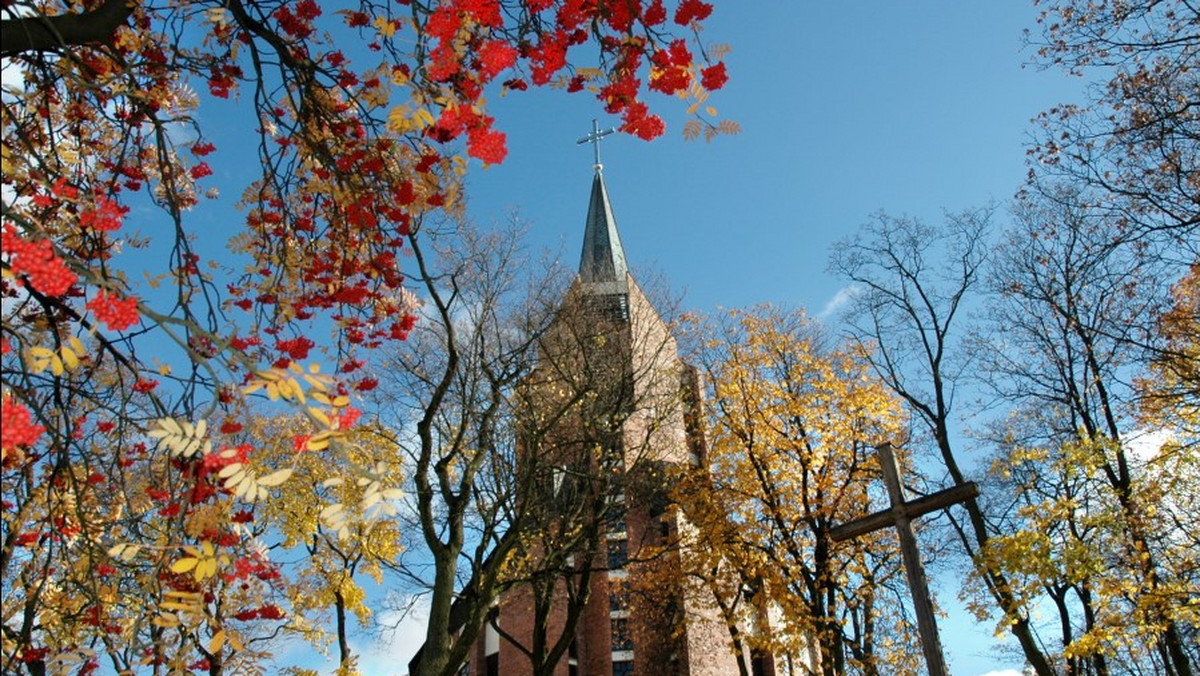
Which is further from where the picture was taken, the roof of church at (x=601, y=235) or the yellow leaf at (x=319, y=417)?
the roof of church at (x=601, y=235)

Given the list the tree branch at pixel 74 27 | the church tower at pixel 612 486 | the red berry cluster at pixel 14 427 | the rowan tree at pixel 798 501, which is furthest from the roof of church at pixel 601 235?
the red berry cluster at pixel 14 427

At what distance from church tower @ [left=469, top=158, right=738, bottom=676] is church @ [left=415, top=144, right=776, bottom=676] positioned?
4cm

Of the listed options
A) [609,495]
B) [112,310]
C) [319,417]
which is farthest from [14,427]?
[609,495]

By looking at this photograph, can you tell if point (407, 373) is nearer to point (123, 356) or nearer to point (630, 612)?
point (123, 356)

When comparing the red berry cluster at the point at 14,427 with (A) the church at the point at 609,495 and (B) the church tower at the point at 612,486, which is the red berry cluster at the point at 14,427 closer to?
(B) the church tower at the point at 612,486

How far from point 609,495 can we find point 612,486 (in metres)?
0.60

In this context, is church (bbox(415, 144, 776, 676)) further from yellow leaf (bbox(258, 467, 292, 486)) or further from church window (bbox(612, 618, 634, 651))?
yellow leaf (bbox(258, 467, 292, 486))

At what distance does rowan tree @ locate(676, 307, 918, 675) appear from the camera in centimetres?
1452

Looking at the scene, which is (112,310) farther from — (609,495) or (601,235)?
(601,235)

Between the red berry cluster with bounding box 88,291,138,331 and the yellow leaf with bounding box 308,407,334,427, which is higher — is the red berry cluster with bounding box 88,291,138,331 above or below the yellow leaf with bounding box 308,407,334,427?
above

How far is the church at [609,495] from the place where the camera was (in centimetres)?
1364

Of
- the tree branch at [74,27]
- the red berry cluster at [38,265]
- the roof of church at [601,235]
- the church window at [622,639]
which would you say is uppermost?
the roof of church at [601,235]

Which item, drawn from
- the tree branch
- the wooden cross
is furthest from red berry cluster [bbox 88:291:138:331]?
the wooden cross

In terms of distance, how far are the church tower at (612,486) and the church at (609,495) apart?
40 mm
